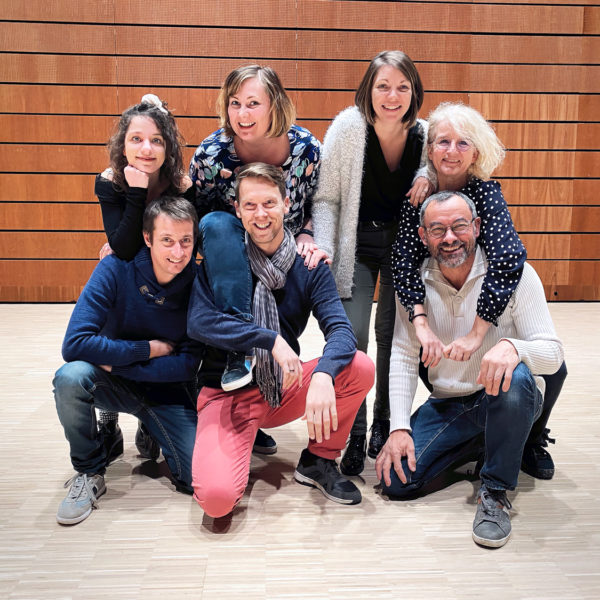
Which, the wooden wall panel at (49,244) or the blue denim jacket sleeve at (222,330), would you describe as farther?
the wooden wall panel at (49,244)

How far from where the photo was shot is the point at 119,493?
1.96 m

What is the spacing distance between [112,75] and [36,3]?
0.77 m

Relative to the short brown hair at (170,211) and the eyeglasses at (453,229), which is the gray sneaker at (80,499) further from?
the eyeglasses at (453,229)

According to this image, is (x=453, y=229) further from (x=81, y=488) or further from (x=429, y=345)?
(x=81, y=488)

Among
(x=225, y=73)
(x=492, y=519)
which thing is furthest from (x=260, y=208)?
(x=225, y=73)

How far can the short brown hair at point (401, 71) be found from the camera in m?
2.09

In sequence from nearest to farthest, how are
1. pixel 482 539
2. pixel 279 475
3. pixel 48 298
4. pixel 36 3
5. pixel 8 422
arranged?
1. pixel 482 539
2. pixel 279 475
3. pixel 8 422
4. pixel 36 3
5. pixel 48 298

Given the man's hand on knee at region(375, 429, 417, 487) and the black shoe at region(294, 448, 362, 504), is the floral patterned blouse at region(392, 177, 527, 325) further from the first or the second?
the black shoe at region(294, 448, 362, 504)

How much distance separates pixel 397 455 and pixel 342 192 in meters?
0.92

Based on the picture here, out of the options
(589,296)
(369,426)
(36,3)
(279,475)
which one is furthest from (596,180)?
(36,3)

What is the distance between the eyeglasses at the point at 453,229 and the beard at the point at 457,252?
28 mm

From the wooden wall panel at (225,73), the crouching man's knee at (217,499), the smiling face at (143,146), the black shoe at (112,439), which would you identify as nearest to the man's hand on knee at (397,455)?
the crouching man's knee at (217,499)

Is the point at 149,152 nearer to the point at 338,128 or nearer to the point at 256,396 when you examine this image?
the point at 338,128

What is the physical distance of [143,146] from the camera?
2041 mm
